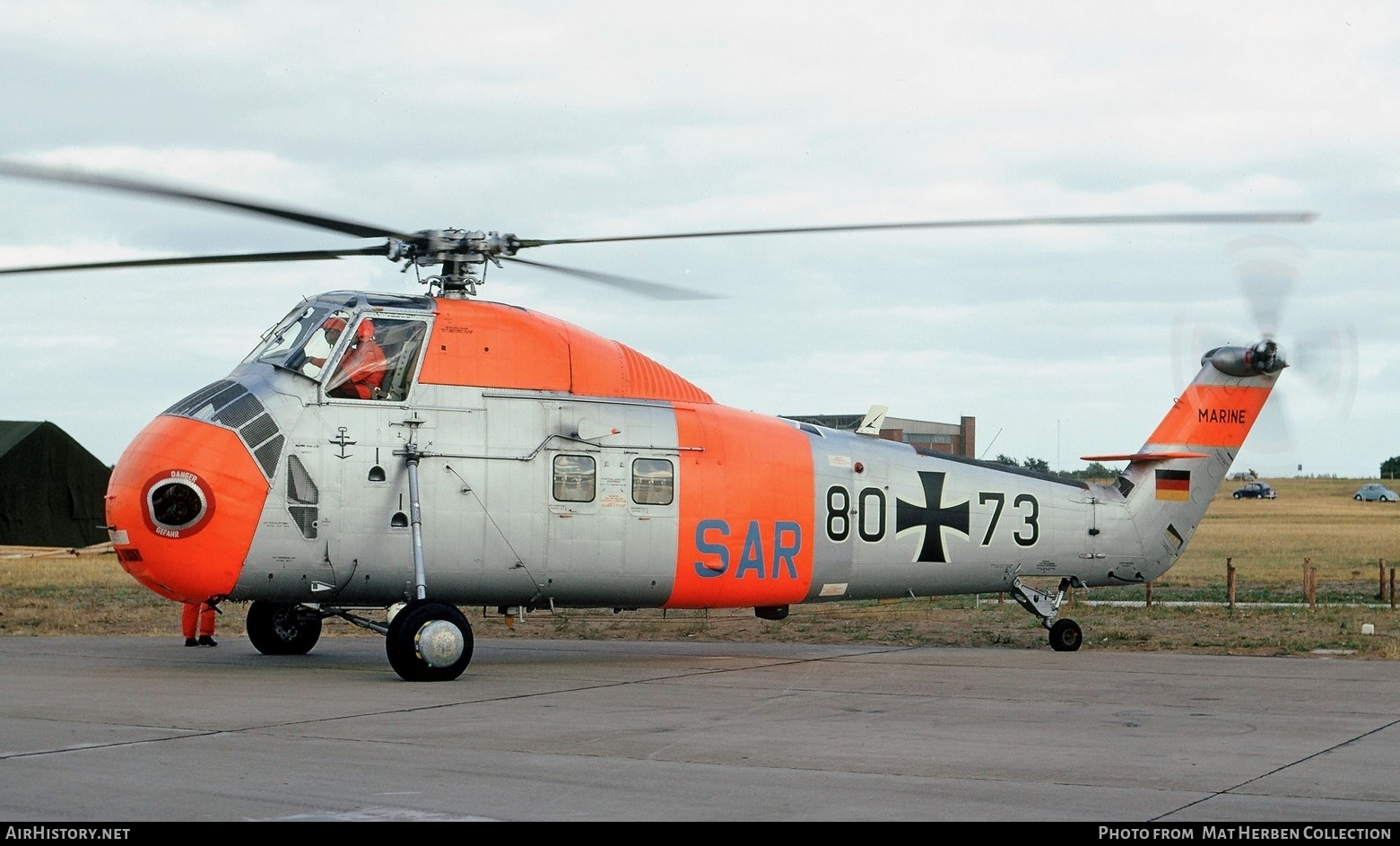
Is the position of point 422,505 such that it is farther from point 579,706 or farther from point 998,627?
point 998,627

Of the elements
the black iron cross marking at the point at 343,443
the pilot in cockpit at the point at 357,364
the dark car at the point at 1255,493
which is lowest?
the black iron cross marking at the point at 343,443

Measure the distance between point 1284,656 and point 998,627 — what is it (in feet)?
17.8

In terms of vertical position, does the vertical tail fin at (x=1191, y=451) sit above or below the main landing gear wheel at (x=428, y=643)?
above

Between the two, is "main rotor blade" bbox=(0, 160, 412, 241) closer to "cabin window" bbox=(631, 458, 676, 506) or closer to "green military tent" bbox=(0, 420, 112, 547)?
"cabin window" bbox=(631, 458, 676, 506)

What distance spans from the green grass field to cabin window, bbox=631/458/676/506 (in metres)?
5.42

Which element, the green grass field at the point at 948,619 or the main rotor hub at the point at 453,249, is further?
the green grass field at the point at 948,619

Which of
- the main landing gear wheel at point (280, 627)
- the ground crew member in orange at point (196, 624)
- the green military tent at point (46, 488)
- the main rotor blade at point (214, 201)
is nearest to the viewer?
the main rotor blade at point (214, 201)

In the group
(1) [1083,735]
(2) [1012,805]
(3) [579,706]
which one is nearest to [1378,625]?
(1) [1083,735]

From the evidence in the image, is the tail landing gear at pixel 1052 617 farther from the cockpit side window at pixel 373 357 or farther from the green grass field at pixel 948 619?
the cockpit side window at pixel 373 357

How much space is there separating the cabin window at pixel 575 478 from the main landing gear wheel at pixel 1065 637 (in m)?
7.18

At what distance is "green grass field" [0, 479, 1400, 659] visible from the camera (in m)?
20.8

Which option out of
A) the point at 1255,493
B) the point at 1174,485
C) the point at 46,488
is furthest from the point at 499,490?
the point at 1255,493

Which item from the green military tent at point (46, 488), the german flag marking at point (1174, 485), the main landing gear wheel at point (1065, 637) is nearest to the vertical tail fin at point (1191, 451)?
the german flag marking at point (1174, 485)

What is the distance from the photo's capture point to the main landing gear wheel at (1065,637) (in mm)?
19406
